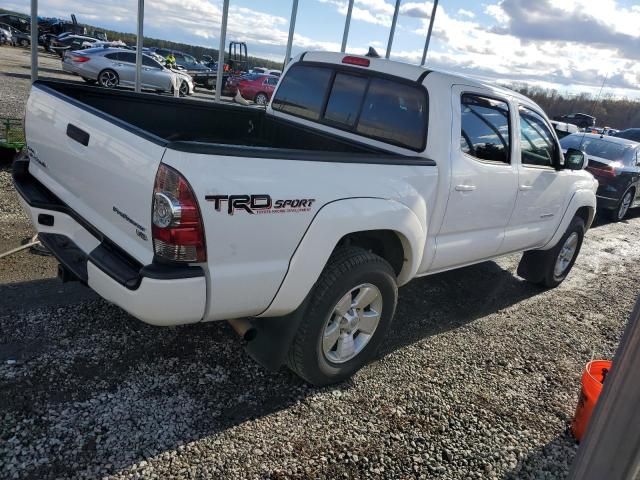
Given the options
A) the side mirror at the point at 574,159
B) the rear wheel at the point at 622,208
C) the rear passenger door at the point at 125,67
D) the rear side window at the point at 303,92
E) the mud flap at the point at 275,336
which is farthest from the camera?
the rear passenger door at the point at 125,67

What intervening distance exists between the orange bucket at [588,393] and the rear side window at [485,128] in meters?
1.63

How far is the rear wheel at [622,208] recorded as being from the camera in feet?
32.7

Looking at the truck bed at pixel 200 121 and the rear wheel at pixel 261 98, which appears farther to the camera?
the rear wheel at pixel 261 98

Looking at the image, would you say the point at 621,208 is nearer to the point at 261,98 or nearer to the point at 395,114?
the point at 395,114

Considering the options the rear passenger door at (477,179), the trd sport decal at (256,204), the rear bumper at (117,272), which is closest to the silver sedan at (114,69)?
the rear passenger door at (477,179)

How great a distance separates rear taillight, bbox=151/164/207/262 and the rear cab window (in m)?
1.87

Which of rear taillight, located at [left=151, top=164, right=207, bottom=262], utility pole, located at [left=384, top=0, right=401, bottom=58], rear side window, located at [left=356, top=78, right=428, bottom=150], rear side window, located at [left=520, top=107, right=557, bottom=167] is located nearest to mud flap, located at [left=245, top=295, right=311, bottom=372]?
rear taillight, located at [left=151, top=164, right=207, bottom=262]

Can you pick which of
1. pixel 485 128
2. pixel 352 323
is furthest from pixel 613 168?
pixel 352 323

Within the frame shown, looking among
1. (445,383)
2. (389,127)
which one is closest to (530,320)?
(445,383)

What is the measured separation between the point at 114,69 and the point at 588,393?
1904 cm

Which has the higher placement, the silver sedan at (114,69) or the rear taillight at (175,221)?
the rear taillight at (175,221)

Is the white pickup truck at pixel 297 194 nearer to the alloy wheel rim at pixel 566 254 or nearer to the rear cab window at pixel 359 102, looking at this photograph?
the rear cab window at pixel 359 102

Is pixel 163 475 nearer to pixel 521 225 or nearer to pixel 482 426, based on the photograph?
pixel 482 426

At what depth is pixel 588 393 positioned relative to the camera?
9.71 feet
